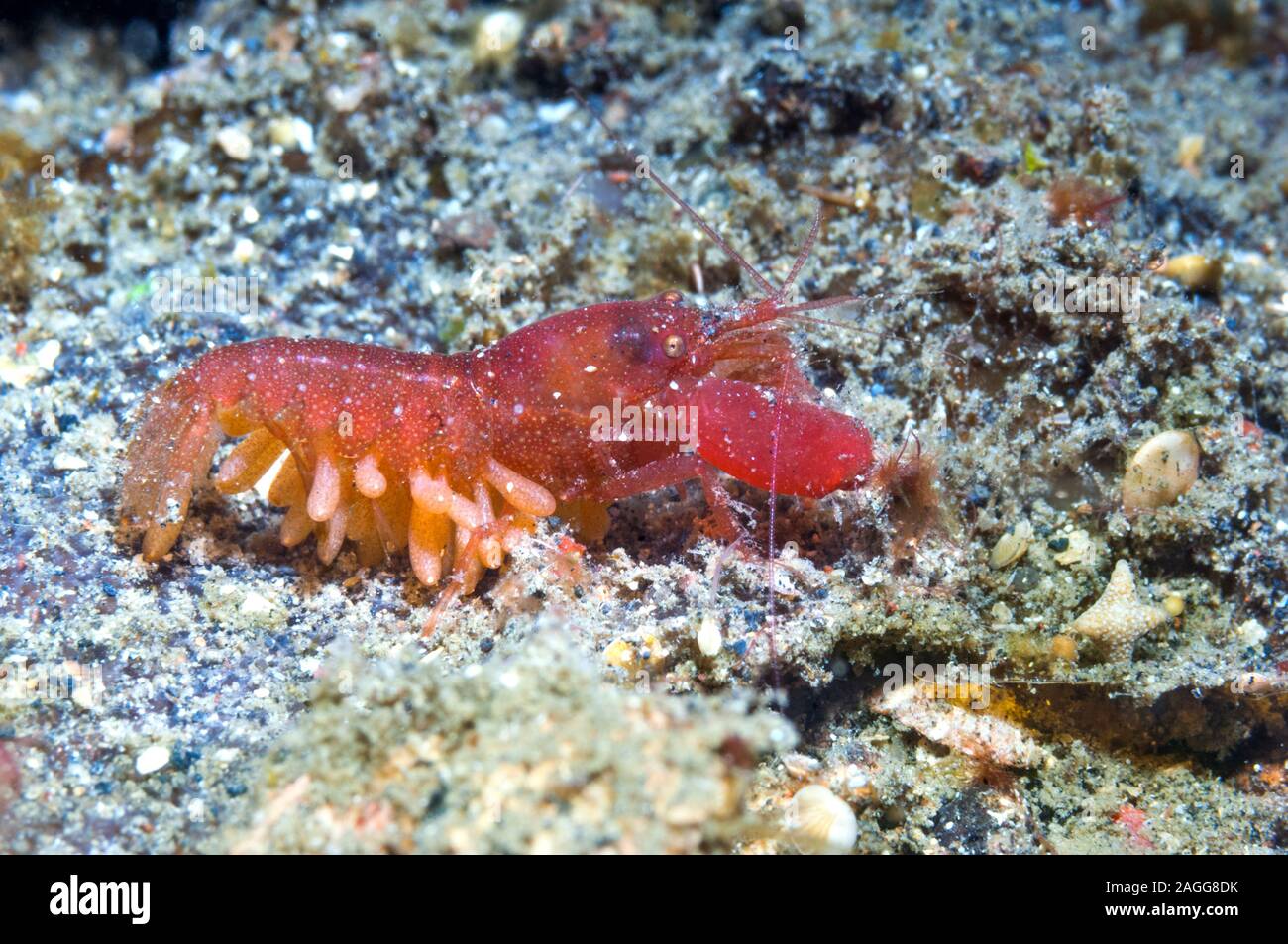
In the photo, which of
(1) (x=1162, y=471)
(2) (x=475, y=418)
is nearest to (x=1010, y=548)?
(1) (x=1162, y=471)

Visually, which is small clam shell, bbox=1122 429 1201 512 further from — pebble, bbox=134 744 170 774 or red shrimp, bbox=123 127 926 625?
pebble, bbox=134 744 170 774

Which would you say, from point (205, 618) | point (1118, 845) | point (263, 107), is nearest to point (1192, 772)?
point (1118, 845)

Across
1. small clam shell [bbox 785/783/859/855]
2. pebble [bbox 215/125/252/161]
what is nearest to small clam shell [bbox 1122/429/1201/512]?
small clam shell [bbox 785/783/859/855]

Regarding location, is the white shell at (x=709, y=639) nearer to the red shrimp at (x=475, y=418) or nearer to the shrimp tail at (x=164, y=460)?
the red shrimp at (x=475, y=418)

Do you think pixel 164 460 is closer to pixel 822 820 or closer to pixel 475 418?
pixel 475 418

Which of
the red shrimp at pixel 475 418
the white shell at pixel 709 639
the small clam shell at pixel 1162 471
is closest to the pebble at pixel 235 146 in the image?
the red shrimp at pixel 475 418
